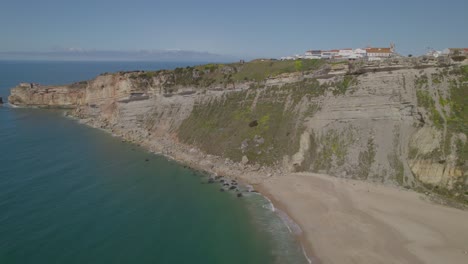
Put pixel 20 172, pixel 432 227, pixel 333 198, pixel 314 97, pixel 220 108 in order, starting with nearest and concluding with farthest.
A: pixel 432 227 < pixel 333 198 < pixel 20 172 < pixel 314 97 < pixel 220 108

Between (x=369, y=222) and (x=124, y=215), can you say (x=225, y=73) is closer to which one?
(x=124, y=215)

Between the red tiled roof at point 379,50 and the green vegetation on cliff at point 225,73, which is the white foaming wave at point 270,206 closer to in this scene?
the green vegetation on cliff at point 225,73

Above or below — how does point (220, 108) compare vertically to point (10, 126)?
above

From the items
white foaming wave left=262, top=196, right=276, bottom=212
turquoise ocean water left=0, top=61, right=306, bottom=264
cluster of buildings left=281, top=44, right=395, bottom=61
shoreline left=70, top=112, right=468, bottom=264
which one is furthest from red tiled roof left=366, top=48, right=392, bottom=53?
white foaming wave left=262, top=196, right=276, bottom=212

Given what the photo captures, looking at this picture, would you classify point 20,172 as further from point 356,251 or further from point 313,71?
point 313,71

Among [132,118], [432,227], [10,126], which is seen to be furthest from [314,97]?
[10,126]

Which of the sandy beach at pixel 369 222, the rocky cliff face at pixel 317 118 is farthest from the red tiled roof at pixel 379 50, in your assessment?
the sandy beach at pixel 369 222

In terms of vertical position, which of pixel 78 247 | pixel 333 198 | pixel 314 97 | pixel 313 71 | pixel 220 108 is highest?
pixel 313 71
